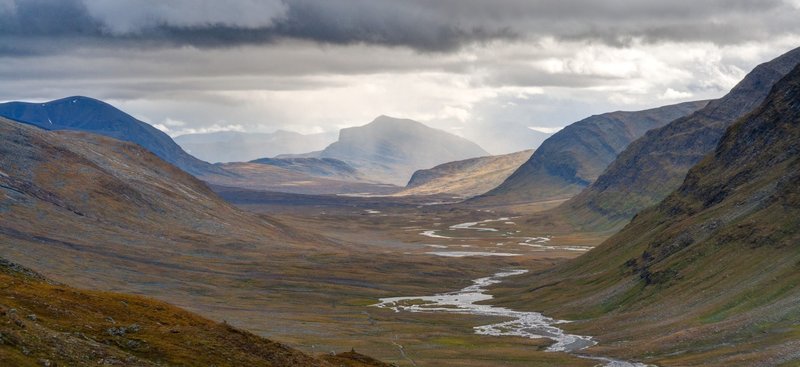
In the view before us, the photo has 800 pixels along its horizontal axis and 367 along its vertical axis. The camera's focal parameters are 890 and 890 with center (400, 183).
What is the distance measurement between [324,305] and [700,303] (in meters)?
85.5

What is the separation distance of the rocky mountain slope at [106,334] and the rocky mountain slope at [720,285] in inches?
2084

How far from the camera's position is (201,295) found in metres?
193

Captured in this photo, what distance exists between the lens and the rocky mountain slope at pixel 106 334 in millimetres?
49594

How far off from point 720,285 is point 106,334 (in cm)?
10706

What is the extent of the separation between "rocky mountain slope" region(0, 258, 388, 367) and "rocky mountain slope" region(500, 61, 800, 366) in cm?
5293

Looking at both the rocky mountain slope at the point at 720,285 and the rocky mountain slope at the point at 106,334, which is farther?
the rocky mountain slope at the point at 720,285

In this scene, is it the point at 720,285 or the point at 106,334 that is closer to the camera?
the point at 106,334

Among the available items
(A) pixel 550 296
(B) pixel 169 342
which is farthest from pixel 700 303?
(B) pixel 169 342

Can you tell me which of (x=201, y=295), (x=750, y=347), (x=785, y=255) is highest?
(x=785, y=255)

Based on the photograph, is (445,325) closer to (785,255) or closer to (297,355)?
(785,255)

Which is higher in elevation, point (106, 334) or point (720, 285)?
point (720, 285)

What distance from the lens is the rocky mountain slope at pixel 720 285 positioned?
359 ft

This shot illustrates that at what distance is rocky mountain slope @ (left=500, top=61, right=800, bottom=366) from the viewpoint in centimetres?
10950

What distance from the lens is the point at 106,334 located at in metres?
59.8
